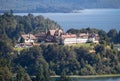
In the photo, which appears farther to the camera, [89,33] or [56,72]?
[89,33]

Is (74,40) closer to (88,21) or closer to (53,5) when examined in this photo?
(88,21)

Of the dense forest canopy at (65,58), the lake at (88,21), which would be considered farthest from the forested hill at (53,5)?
the dense forest canopy at (65,58)

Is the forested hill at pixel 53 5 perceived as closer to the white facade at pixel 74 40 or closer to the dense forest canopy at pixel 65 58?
the white facade at pixel 74 40

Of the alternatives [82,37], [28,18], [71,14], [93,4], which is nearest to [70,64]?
[82,37]

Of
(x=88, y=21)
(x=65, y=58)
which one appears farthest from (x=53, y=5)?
(x=65, y=58)

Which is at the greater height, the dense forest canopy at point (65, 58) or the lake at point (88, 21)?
the lake at point (88, 21)

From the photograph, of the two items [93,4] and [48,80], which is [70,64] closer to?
[48,80]

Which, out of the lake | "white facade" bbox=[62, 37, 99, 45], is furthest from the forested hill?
"white facade" bbox=[62, 37, 99, 45]

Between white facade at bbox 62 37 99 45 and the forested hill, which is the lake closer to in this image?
the forested hill
